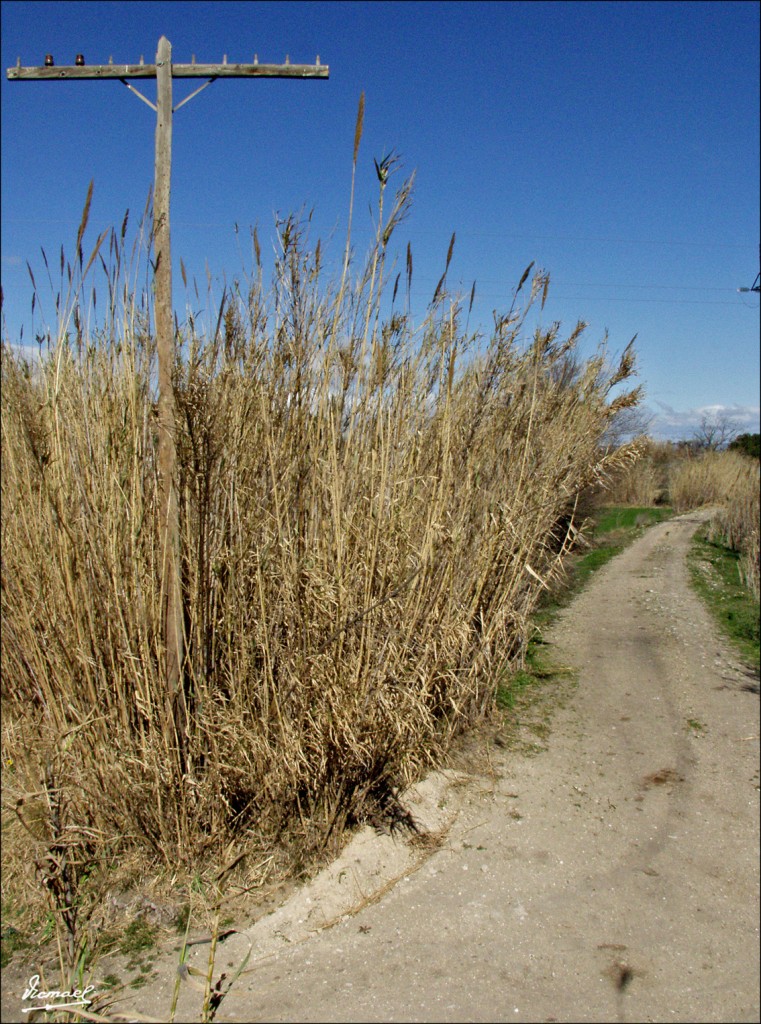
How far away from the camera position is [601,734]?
4035 millimetres

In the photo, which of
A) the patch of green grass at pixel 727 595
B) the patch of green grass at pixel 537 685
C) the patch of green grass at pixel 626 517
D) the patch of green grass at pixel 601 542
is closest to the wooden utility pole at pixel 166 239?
the patch of green grass at pixel 537 685

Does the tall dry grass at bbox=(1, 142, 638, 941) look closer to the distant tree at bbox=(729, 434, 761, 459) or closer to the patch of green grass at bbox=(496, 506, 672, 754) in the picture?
the patch of green grass at bbox=(496, 506, 672, 754)

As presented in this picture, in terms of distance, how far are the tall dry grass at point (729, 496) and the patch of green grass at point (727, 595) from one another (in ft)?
0.51

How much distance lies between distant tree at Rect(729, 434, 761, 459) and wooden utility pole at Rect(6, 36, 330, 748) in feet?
44.6

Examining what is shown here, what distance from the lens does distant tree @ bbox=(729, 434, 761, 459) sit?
45.9ft

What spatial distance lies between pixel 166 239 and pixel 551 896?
9.23 ft

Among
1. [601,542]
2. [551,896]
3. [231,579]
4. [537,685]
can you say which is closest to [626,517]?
[601,542]

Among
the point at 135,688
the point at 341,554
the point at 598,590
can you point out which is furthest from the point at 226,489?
the point at 598,590

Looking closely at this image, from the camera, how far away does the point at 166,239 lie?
2340 mm

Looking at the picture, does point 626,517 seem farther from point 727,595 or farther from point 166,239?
point 166,239

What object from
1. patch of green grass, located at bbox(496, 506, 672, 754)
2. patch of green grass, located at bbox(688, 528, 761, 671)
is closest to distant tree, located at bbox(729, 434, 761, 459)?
patch of green grass, located at bbox(688, 528, 761, 671)

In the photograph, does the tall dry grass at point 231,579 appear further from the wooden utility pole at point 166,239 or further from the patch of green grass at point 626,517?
the patch of green grass at point 626,517

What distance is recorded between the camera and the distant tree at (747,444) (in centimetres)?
1399

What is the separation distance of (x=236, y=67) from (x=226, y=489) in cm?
149
